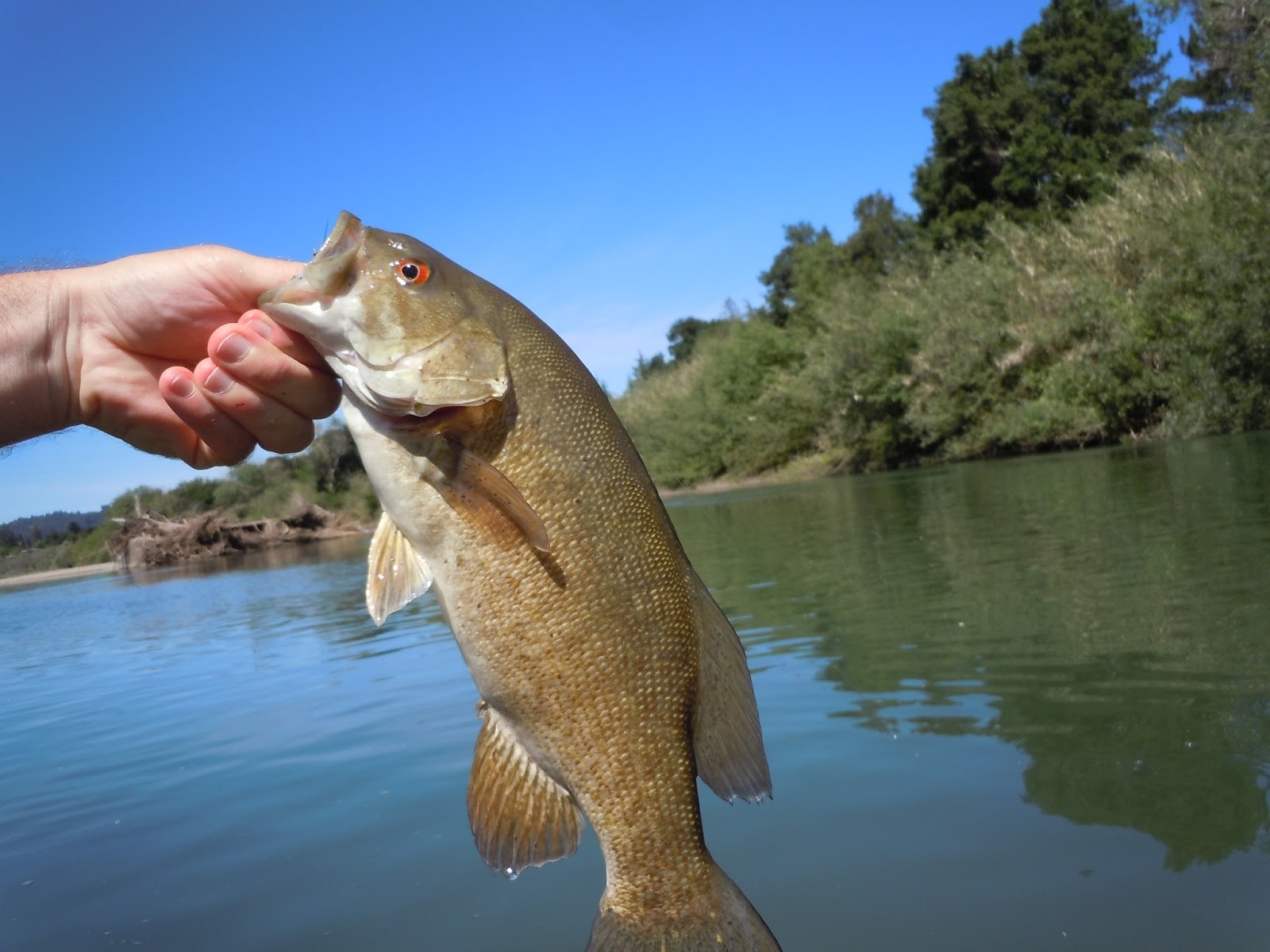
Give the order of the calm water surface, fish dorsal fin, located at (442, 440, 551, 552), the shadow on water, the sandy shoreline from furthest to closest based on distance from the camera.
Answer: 1. the sandy shoreline
2. the shadow on water
3. the calm water surface
4. fish dorsal fin, located at (442, 440, 551, 552)

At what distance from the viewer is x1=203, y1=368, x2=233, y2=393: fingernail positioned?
2912 mm

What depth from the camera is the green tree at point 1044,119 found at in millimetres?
47594

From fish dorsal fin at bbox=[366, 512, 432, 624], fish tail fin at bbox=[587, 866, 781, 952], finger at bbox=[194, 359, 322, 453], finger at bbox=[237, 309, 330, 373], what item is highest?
finger at bbox=[237, 309, 330, 373]

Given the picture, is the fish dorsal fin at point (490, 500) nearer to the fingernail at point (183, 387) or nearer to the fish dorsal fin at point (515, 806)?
the fish dorsal fin at point (515, 806)

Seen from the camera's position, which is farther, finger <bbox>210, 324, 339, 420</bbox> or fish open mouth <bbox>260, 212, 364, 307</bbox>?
finger <bbox>210, 324, 339, 420</bbox>

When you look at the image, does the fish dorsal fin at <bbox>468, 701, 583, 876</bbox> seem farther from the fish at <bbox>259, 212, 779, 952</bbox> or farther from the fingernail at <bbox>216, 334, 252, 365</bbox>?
the fingernail at <bbox>216, 334, 252, 365</bbox>

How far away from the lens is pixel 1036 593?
384 inches

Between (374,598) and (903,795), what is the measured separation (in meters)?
3.88

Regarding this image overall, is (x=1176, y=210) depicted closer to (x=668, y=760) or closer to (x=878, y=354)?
(x=878, y=354)

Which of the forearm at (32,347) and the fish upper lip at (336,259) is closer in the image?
the fish upper lip at (336,259)

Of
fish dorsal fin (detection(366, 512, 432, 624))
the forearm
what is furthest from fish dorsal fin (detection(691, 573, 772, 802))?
the forearm

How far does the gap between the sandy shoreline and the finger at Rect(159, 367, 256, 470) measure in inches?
2147

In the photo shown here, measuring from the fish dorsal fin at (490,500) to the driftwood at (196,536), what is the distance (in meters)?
48.2

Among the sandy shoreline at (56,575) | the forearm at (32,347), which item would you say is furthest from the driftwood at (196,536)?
the forearm at (32,347)
